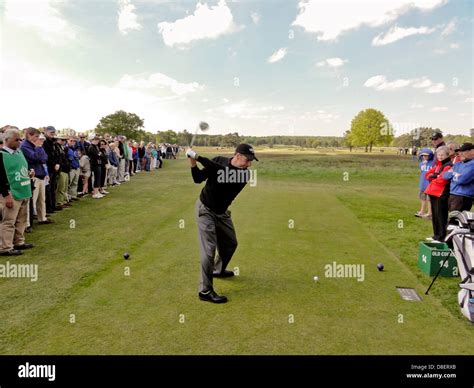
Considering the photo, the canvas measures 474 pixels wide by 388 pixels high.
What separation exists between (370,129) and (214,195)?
103 metres

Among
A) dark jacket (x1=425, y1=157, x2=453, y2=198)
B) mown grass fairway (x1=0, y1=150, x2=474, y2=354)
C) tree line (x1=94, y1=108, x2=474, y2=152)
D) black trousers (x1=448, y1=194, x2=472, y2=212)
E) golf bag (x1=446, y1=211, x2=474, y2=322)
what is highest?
tree line (x1=94, y1=108, x2=474, y2=152)

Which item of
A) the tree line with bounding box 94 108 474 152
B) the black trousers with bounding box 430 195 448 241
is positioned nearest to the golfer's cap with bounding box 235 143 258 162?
the black trousers with bounding box 430 195 448 241

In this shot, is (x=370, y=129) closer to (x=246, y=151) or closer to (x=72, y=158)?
(x=72, y=158)

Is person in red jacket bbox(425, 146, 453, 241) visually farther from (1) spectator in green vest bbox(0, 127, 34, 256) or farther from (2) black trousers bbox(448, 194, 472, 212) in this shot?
(1) spectator in green vest bbox(0, 127, 34, 256)

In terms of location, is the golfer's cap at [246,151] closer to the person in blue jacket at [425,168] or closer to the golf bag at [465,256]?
the golf bag at [465,256]

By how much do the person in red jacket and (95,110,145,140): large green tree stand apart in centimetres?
11090

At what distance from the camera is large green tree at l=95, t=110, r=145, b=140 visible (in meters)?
114

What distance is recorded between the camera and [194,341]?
16.4 ft

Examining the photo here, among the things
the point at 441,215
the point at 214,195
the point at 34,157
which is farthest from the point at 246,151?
the point at 34,157

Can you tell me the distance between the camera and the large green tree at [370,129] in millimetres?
101500

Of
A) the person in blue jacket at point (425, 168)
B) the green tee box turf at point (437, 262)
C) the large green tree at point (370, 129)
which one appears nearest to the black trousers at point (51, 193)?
the green tee box turf at point (437, 262)

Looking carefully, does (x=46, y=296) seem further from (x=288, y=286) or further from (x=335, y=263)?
(x=335, y=263)

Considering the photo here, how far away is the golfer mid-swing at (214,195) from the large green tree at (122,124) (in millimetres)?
112649
